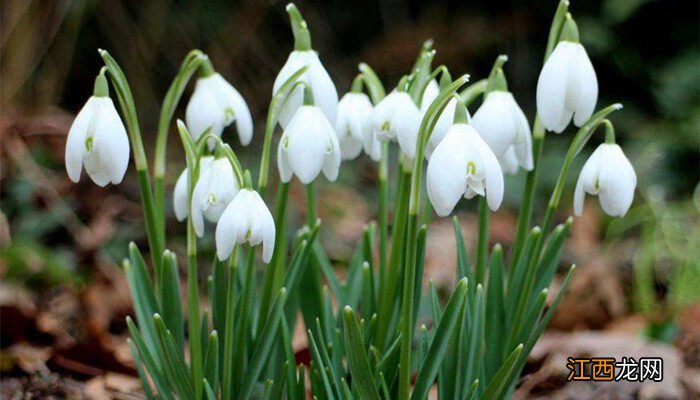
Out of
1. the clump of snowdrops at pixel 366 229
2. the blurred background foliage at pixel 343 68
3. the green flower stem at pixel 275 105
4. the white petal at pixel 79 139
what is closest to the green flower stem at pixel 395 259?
the clump of snowdrops at pixel 366 229

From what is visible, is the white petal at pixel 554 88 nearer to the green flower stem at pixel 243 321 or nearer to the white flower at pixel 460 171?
the white flower at pixel 460 171

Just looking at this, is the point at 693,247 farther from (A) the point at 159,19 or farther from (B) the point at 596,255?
(A) the point at 159,19

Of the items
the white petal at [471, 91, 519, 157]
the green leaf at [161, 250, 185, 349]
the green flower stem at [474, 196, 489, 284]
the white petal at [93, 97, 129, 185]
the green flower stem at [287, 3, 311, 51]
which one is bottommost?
the green leaf at [161, 250, 185, 349]

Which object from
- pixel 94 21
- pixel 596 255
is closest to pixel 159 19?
pixel 94 21


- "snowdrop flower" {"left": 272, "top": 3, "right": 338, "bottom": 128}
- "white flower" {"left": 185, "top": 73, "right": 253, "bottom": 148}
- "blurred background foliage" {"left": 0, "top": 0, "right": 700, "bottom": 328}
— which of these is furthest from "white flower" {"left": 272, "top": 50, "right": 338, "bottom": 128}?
"blurred background foliage" {"left": 0, "top": 0, "right": 700, "bottom": 328}

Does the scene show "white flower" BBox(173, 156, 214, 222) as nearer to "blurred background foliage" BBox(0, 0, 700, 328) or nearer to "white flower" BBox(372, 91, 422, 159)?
"white flower" BBox(372, 91, 422, 159)
